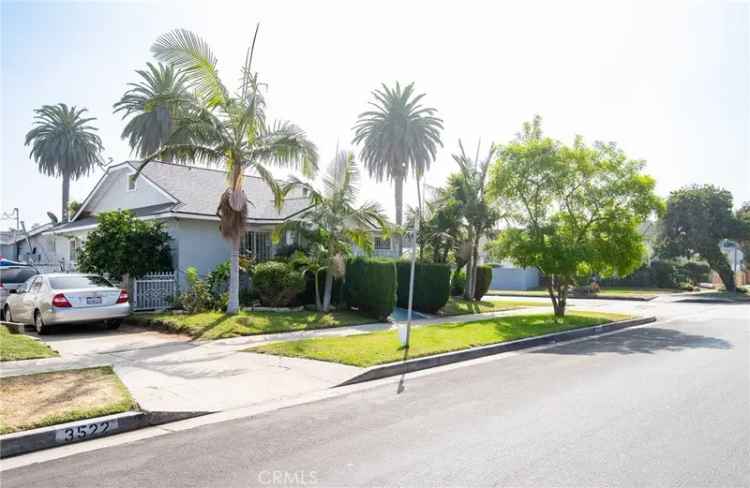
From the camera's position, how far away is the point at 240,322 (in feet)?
46.0

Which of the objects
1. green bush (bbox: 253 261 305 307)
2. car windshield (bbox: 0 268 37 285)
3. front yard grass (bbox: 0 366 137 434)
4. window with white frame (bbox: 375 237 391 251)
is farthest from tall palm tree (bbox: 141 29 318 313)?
window with white frame (bbox: 375 237 391 251)

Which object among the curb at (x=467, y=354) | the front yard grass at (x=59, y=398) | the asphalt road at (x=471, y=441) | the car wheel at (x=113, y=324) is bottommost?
the asphalt road at (x=471, y=441)

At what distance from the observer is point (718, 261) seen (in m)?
38.4

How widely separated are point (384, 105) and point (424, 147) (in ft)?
12.4

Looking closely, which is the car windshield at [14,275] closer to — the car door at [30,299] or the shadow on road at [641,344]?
the car door at [30,299]

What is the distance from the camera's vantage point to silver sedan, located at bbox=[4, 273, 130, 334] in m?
12.7

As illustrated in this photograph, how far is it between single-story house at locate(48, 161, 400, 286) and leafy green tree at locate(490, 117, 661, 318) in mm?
6894

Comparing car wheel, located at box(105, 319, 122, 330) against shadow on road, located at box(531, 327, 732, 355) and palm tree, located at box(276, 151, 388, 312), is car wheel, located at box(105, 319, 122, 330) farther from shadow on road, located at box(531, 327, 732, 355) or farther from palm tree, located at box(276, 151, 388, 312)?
shadow on road, located at box(531, 327, 732, 355)

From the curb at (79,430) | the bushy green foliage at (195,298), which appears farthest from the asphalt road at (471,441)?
the bushy green foliage at (195,298)

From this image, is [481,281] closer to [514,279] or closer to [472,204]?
[472,204]

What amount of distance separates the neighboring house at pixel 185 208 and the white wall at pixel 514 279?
76.2ft

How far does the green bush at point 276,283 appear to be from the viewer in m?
16.3

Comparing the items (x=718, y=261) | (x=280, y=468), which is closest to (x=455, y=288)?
(x=280, y=468)

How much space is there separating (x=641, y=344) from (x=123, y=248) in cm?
1373
